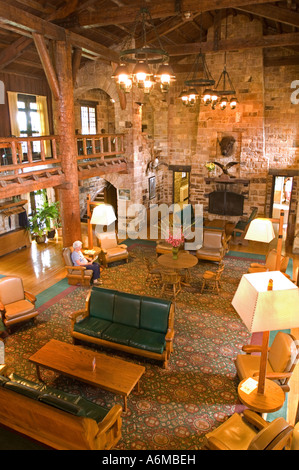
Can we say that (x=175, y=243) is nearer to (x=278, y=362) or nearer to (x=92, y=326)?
(x=92, y=326)

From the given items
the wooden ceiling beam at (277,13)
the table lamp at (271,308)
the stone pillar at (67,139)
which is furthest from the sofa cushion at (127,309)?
the wooden ceiling beam at (277,13)

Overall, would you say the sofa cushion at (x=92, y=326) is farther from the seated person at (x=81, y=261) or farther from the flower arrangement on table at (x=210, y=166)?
the flower arrangement on table at (x=210, y=166)

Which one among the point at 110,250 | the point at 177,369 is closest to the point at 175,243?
the point at 110,250

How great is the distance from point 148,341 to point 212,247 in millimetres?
4834

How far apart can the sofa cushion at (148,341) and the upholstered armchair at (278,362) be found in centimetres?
118

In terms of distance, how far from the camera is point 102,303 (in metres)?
6.05

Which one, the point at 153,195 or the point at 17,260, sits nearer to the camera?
the point at 17,260

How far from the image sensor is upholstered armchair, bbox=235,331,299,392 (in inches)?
173

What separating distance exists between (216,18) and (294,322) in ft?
39.8

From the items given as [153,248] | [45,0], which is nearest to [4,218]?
[153,248]

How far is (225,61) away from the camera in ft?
42.0

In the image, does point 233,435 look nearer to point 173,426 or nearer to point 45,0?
point 173,426

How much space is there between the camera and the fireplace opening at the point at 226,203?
1391 centimetres

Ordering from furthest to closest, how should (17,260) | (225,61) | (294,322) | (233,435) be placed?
(225,61) < (17,260) < (233,435) < (294,322)
